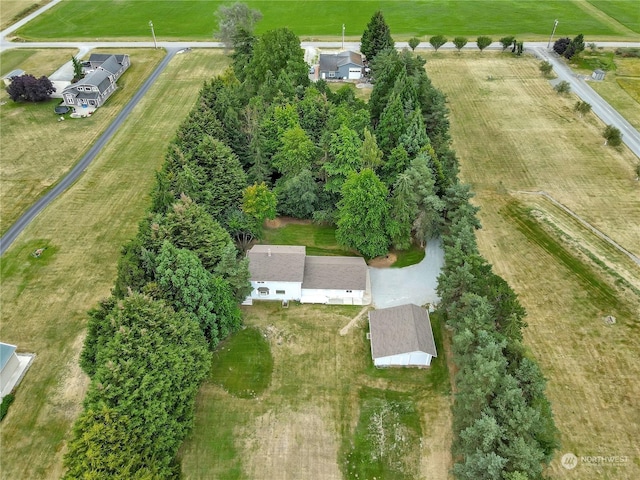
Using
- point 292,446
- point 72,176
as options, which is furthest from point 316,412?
point 72,176

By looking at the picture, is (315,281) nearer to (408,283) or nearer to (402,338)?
(408,283)

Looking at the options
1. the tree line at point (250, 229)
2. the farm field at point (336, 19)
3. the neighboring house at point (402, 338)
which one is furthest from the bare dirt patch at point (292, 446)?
the farm field at point (336, 19)

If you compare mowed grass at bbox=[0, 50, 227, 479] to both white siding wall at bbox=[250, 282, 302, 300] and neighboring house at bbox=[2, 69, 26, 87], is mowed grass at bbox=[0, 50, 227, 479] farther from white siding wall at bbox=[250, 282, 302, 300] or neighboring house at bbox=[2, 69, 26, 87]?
neighboring house at bbox=[2, 69, 26, 87]

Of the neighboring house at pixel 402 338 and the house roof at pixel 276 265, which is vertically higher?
the house roof at pixel 276 265

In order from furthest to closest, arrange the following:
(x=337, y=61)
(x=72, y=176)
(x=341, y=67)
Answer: (x=337, y=61), (x=341, y=67), (x=72, y=176)

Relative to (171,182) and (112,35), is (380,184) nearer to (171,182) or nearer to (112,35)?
(171,182)

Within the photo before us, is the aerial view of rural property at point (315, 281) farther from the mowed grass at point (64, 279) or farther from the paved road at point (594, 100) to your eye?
the paved road at point (594, 100)

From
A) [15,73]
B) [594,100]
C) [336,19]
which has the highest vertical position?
[336,19]
